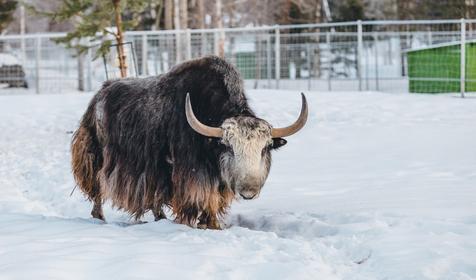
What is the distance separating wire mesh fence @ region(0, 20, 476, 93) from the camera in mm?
21438

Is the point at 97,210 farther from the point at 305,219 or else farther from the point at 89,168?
the point at 305,219

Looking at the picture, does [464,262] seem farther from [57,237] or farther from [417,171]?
[417,171]

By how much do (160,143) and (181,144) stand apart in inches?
12.4

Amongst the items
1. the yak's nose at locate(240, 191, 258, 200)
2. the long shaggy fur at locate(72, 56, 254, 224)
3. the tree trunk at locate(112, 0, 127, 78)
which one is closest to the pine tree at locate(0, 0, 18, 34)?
the tree trunk at locate(112, 0, 127, 78)

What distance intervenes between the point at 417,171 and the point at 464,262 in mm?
4822

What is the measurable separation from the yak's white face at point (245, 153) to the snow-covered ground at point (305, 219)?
42 cm

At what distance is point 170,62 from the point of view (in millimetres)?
22234

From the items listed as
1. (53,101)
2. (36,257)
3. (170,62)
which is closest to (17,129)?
(53,101)

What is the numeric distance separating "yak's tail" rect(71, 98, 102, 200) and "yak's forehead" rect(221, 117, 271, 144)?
1.89 meters

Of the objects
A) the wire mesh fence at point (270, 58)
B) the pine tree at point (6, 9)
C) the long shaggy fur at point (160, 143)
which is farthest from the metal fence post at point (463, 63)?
the pine tree at point (6, 9)

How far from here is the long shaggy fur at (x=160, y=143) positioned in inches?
280

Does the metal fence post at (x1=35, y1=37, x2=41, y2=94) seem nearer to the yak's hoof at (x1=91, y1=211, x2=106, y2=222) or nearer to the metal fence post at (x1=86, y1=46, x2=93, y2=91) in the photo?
the metal fence post at (x1=86, y1=46, x2=93, y2=91)

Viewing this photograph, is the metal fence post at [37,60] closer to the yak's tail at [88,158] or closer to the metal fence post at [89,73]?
the metal fence post at [89,73]

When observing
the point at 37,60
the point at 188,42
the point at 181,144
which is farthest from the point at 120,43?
the point at 181,144
